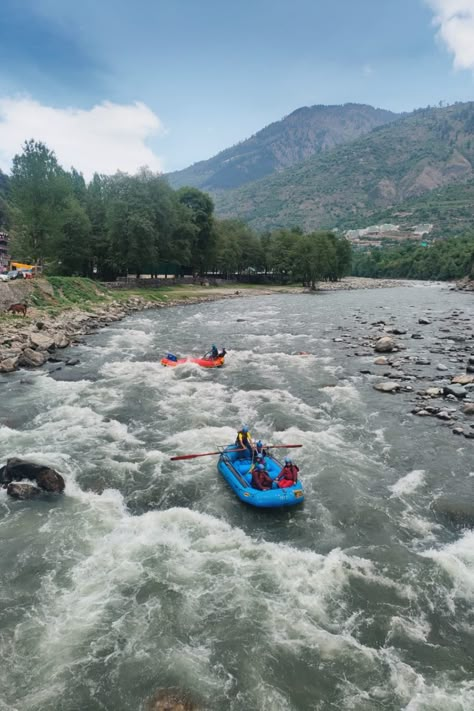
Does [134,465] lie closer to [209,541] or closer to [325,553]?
[209,541]

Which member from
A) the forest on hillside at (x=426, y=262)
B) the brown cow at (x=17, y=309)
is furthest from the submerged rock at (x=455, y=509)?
the forest on hillside at (x=426, y=262)

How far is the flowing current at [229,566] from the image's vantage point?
7.67 metres

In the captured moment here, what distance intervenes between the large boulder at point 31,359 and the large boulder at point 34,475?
49.0 feet

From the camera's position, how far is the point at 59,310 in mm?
44656

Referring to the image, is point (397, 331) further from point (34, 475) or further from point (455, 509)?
point (34, 475)

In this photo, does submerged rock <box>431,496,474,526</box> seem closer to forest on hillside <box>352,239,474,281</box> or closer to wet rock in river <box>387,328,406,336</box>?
wet rock in river <box>387,328,406,336</box>

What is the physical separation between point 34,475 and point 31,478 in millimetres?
131

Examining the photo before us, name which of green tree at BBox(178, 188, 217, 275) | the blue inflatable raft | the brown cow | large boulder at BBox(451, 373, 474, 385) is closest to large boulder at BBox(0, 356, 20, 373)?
the brown cow

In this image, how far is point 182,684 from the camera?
24.7ft

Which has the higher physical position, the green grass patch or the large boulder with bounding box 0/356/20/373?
the green grass patch

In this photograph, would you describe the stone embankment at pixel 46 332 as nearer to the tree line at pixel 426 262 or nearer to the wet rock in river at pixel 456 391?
the wet rock in river at pixel 456 391

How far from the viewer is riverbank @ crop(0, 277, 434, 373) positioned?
2970 centimetres

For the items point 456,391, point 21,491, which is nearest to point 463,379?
point 456,391

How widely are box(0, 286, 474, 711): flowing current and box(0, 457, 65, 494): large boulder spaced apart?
0.43m
